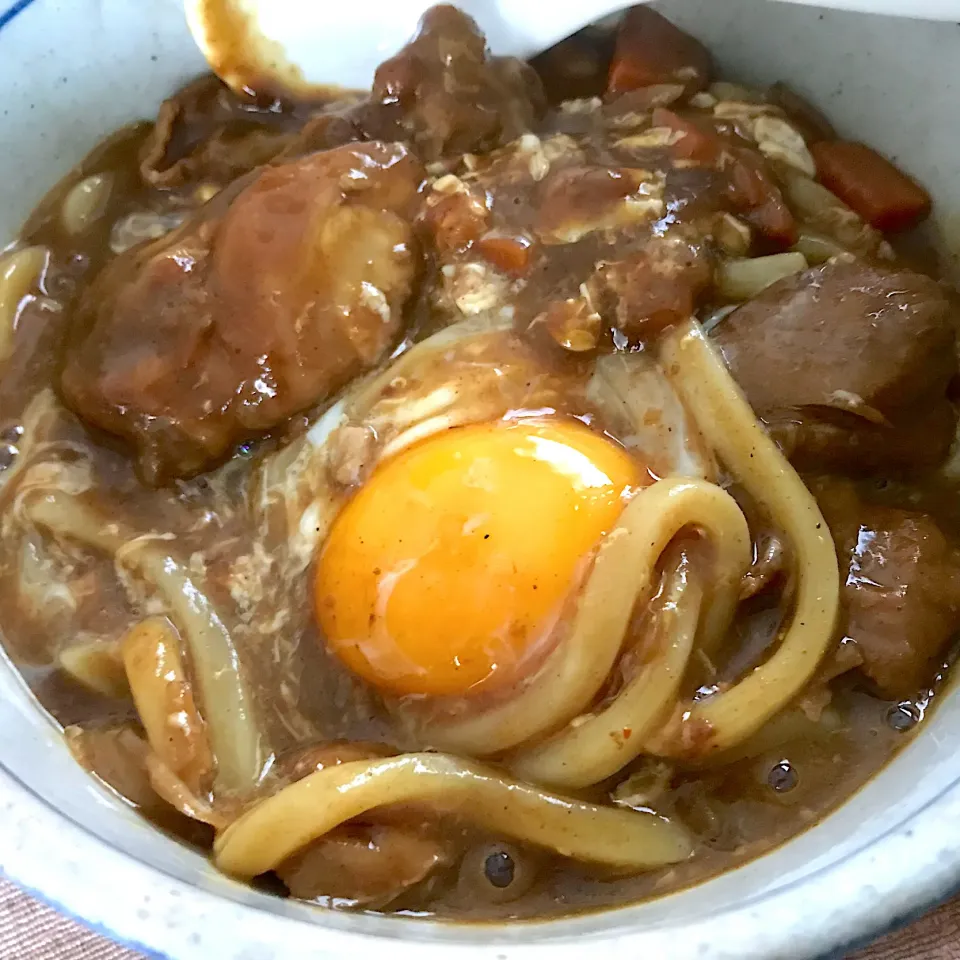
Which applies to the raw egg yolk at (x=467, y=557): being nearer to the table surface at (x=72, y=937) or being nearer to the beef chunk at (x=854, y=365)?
the beef chunk at (x=854, y=365)

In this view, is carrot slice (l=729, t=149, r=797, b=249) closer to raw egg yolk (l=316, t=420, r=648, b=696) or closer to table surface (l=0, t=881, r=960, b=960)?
raw egg yolk (l=316, t=420, r=648, b=696)

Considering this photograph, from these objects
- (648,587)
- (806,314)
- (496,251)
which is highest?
(496,251)

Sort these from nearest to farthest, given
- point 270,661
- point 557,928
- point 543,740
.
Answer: point 557,928
point 543,740
point 270,661

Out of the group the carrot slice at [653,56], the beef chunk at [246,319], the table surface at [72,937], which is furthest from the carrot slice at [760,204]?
the table surface at [72,937]

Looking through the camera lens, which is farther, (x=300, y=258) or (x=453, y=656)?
(x=300, y=258)

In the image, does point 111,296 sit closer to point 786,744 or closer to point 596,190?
point 596,190

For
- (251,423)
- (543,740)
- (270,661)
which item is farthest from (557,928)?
(251,423)
